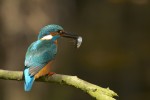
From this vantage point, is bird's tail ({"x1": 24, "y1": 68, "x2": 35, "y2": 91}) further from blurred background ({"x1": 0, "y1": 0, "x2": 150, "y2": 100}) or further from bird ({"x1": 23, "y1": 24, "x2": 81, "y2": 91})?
blurred background ({"x1": 0, "y1": 0, "x2": 150, "y2": 100})

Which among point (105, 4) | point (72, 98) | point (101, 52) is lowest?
point (72, 98)

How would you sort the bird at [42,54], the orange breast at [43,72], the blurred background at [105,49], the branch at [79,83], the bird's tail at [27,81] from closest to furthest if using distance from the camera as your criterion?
1. the branch at [79,83]
2. the bird's tail at [27,81]
3. the bird at [42,54]
4. the orange breast at [43,72]
5. the blurred background at [105,49]

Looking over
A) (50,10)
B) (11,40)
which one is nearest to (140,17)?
(50,10)

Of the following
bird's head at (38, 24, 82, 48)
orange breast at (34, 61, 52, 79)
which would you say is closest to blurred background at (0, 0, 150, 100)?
bird's head at (38, 24, 82, 48)

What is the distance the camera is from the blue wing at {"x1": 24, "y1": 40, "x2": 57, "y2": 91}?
4316 millimetres

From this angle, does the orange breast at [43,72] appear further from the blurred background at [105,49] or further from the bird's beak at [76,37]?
the blurred background at [105,49]

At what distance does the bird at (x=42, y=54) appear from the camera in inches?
171

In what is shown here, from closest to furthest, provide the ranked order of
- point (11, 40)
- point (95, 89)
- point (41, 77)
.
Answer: point (95, 89) → point (41, 77) → point (11, 40)

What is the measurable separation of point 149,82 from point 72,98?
1116 mm

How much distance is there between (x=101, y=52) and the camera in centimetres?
866

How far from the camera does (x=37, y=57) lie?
459cm

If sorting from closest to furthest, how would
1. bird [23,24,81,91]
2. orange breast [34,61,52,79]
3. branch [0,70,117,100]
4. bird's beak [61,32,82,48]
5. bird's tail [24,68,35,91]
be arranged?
branch [0,70,117,100], bird's tail [24,68,35,91], bird [23,24,81,91], orange breast [34,61,52,79], bird's beak [61,32,82,48]

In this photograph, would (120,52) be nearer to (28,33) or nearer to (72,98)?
(72,98)

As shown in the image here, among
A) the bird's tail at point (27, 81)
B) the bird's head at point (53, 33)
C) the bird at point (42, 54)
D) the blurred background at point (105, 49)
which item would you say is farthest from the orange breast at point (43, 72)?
the blurred background at point (105, 49)
